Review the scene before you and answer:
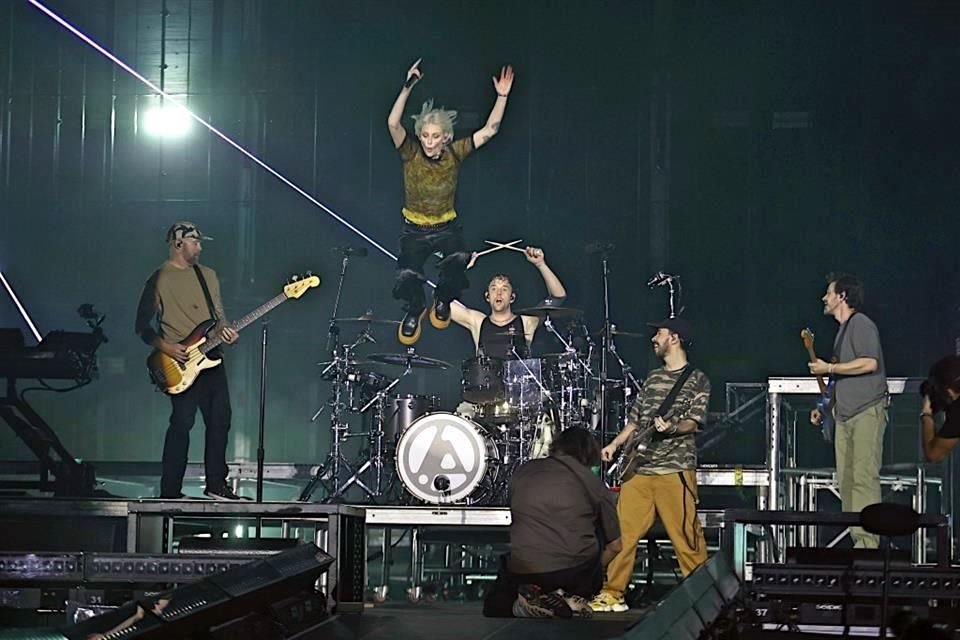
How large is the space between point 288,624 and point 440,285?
7.15 m

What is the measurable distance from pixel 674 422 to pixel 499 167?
16.6 ft

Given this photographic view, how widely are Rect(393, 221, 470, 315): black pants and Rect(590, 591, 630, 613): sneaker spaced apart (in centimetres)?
499

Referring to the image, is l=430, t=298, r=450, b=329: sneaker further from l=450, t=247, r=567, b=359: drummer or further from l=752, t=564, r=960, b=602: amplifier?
l=752, t=564, r=960, b=602: amplifier

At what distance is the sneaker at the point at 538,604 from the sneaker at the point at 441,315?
5.89 meters

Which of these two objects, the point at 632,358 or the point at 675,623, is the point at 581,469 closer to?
the point at 675,623

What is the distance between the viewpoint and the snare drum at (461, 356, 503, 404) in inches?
441

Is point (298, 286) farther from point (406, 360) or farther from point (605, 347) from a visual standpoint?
point (605, 347)

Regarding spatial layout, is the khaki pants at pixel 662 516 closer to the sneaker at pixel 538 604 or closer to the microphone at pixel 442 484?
the sneaker at pixel 538 604

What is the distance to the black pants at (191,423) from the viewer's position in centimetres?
1145

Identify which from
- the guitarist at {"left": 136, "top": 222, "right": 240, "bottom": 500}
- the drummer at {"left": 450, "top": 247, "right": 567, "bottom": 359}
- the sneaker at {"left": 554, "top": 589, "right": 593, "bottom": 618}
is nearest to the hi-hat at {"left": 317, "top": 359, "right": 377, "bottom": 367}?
the guitarist at {"left": 136, "top": 222, "right": 240, "bottom": 500}

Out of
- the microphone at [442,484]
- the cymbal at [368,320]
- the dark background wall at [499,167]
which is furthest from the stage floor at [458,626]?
the dark background wall at [499,167]

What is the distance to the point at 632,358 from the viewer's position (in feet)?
43.1

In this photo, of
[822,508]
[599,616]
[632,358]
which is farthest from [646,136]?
[599,616]

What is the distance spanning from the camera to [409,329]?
44.0ft
